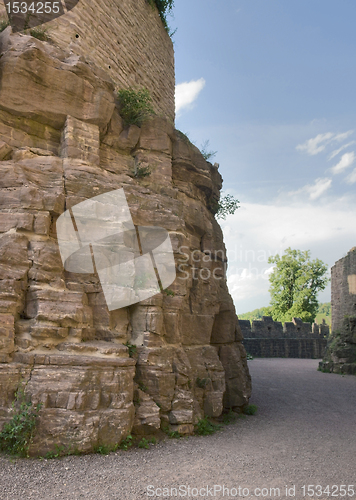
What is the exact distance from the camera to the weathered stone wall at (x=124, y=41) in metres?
7.57

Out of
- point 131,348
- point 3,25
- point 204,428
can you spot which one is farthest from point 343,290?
point 3,25

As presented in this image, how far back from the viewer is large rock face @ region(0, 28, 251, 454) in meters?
5.11

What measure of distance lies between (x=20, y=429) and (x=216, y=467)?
7.95 feet

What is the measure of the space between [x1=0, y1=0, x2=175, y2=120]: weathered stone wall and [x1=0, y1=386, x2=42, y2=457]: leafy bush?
503 centimetres

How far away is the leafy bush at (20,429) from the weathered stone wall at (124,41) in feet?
16.5

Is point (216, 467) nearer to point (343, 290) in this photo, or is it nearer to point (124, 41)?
point (124, 41)

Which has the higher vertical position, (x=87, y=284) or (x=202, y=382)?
(x=87, y=284)

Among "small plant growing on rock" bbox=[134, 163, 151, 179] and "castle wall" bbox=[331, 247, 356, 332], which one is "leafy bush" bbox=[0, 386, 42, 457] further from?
"castle wall" bbox=[331, 247, 356, 332]

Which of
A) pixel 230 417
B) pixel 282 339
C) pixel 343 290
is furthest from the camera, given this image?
pixel 282 339

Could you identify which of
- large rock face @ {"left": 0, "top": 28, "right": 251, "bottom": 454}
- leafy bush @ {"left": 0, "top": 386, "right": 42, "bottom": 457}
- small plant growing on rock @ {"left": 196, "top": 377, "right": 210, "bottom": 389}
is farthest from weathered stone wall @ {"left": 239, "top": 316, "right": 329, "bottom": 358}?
leafy bush @ {"left": 0, "top": 386, "right": 42, "bottom": 457}

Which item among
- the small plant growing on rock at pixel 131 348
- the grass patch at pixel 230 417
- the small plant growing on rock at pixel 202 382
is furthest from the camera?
the grass patch at pixel 230 417

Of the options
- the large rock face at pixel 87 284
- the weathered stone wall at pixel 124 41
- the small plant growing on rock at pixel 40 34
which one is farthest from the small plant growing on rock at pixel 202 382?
the small plant growing on rock at pixel 40 34

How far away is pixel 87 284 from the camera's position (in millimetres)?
6105

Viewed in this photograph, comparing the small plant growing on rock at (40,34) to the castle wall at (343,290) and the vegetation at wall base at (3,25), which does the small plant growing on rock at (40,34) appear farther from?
the castle wall at (343,290)
